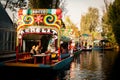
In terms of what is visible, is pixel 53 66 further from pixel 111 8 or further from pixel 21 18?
pixel 111 8

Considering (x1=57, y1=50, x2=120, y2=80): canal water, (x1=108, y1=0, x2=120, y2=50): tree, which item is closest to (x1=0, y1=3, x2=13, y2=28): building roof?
(x1=57, y1=50, x2=120, y2=80): canal water


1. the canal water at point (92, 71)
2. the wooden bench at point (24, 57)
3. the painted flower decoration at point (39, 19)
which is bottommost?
the canal water at point (92, 71)

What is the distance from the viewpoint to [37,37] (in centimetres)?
3575

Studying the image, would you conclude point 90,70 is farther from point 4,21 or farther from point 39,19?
point 4,21

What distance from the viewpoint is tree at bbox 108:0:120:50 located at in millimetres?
65556

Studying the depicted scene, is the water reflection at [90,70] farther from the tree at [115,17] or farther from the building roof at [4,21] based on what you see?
the tree at [115,17]

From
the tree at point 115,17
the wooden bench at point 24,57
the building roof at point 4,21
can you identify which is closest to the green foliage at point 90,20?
the tree at point 115,17

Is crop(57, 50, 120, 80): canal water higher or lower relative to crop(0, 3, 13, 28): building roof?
Answer: lower

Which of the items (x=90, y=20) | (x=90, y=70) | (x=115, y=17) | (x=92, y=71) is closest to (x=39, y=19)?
(x=92, y=71)

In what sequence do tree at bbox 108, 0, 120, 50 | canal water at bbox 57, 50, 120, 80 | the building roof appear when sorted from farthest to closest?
tree at bbox 108, 0, 120, 50, the building roof, canal water at bbox 57, 50, 120, 80

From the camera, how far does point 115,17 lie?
68.0 metres

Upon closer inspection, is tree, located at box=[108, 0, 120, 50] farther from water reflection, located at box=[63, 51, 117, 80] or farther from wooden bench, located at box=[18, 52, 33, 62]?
wooden bench, located at box=[18, 52, 33, 62]

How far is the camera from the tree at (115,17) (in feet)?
215

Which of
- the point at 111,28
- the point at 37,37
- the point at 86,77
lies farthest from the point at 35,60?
the point at 111,28
